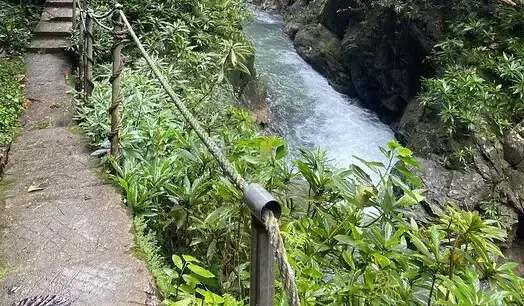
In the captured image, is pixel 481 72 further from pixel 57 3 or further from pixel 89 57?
pixel 57 3

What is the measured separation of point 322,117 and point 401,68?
2.13 metres

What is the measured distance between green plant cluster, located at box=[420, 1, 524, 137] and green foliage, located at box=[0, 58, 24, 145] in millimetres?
6081

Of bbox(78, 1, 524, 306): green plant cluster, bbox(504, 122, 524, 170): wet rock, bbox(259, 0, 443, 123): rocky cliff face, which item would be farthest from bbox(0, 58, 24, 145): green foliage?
bbox(259, 0, 443, 123): rocky cliff face

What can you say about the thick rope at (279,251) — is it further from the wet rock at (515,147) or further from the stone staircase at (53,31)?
the wet rock at (515,147)

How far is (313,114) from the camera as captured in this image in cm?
1148

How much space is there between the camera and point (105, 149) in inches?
141

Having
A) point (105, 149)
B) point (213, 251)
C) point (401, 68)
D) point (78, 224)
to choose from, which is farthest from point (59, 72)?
point (401, 68)

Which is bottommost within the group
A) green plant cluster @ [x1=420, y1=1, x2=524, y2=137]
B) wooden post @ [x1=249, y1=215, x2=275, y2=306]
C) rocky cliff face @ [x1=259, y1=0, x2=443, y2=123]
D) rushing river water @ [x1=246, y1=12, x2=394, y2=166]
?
rushing river water @ [x1=246, y1=12, x2=394, y2=166]

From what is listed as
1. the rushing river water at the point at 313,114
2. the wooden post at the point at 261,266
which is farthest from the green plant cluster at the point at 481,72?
the wooden post at the point at 261,266

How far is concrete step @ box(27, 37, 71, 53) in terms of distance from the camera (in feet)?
20.8

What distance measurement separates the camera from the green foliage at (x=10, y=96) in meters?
4.29

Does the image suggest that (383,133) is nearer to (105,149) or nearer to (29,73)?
(29,73)

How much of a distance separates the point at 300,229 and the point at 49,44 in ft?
16.9

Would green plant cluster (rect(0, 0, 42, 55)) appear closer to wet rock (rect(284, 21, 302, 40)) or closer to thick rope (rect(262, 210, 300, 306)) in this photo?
thick rope (rect(262, 210, 300, 306))
